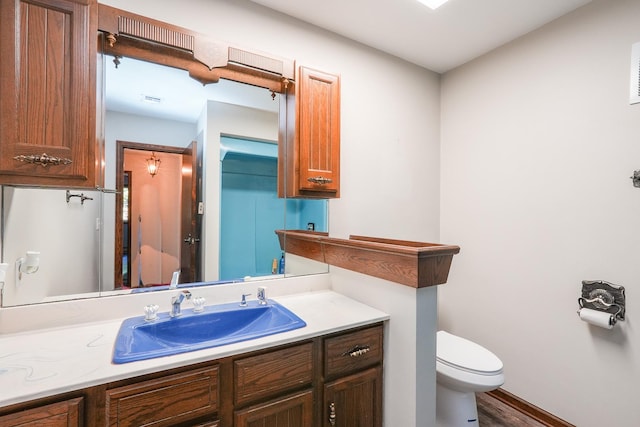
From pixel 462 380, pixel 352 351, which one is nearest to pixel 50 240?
pixel 352 351

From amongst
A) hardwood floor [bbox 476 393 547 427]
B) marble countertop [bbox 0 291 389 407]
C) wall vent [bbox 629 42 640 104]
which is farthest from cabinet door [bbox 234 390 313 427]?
wall vent [bbox 629 42 640 104]

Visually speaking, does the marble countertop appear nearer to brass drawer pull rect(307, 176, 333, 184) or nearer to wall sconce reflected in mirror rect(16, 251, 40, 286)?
wall sconce reflected in mirror rect(16, 251, 40, 286)

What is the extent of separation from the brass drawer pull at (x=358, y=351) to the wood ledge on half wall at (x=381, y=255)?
0.34 metres

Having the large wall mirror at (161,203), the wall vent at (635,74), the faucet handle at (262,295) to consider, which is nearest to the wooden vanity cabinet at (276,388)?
the faucet handle at (262,295)

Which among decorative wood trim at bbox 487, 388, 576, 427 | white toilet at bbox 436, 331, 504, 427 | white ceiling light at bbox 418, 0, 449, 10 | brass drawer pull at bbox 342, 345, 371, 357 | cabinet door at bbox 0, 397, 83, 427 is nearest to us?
cabinet door at bbox 0, 397, 83, 427

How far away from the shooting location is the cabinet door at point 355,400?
4.19 ft

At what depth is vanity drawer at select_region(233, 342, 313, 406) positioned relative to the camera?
42.6 inches

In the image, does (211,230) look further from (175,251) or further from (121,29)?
(121,29)

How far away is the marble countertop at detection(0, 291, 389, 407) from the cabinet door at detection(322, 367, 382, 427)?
253 millimetres

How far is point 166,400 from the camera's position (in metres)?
0.96

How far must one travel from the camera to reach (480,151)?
2.27 m

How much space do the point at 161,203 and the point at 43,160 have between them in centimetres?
50

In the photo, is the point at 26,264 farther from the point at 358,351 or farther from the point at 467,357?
the point at 467,357

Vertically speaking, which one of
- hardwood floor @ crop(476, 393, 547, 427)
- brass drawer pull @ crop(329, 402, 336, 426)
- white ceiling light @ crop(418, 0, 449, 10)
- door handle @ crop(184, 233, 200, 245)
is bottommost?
hardwood floor @ crop(476, 393, 547, 427)
